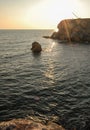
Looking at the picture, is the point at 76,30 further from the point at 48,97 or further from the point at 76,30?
the point at 48,97

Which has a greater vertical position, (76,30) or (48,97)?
(48,97)

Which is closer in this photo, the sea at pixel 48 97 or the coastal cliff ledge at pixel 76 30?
the sea at pixel 48 97

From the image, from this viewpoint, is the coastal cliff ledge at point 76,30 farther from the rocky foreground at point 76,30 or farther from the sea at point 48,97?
the sea at point 48,97

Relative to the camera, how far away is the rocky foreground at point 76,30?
100 meters

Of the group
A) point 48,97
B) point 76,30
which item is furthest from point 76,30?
point 48,97

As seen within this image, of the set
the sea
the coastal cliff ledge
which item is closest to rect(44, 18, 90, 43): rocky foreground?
the coastal cliff ledge

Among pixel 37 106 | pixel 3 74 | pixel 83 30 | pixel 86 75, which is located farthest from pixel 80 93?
pixel 83 30

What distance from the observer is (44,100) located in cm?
2039

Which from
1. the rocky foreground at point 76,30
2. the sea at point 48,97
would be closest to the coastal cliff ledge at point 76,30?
the rocky foreground at point 76,30

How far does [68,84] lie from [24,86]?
6.85 m

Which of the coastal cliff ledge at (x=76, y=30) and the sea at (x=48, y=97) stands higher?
the sea at (x=48, y=97)

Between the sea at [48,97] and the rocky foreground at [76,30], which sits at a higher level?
the sea at [48,97]

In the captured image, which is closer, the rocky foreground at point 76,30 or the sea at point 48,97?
the sea at point 48,97

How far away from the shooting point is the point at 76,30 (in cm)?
10275
